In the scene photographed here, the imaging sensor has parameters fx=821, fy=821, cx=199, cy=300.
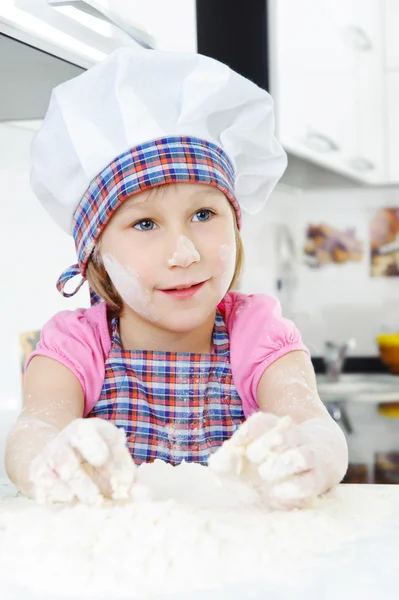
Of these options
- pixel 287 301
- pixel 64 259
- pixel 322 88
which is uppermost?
pixel 322 88

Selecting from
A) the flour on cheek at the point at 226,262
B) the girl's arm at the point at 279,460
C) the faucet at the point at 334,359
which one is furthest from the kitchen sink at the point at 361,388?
the girl's arm at the point at 279,460

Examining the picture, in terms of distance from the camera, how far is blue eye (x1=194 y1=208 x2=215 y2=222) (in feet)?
2.64

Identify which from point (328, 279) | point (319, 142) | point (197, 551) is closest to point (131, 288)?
point (197, 551)

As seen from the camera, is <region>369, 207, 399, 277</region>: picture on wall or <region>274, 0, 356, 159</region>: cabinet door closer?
<region>274, 0, 356, 159</region>: cabinet door

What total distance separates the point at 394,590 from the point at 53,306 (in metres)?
0.82

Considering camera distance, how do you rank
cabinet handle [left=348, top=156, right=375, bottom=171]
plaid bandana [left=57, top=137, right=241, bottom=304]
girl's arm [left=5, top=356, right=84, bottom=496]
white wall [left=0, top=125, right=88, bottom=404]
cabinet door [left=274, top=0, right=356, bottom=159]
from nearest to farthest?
girl's arm [left=5, top=356, right=84, bottom=496]
plaid bandana [left=57, top=137, right=241, bottom=304]
white wall [left=0, top=125, right=88, bottom=404]
cabinet door [left=274, top=0, right=356, bottom=159]
cabinet handle [left=348, top=156, right=375, bottom=171]

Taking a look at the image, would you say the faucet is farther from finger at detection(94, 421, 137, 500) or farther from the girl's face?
finger at detection(94, 421, 137, 500)

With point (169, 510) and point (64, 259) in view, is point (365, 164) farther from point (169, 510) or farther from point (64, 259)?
point (169, 510)

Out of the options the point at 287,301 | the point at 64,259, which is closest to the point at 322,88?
the point at 287,301

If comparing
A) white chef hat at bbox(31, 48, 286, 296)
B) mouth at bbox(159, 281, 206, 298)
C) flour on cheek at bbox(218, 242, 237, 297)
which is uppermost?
white chef hat at bbox(31, 48, 286, 296)

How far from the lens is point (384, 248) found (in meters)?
2.96

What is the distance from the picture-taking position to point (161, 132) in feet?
2.64

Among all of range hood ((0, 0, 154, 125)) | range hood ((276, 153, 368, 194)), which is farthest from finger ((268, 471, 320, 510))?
range hood ((276, 153, 368, 194))

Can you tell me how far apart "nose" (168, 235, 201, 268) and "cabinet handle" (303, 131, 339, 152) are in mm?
1176
